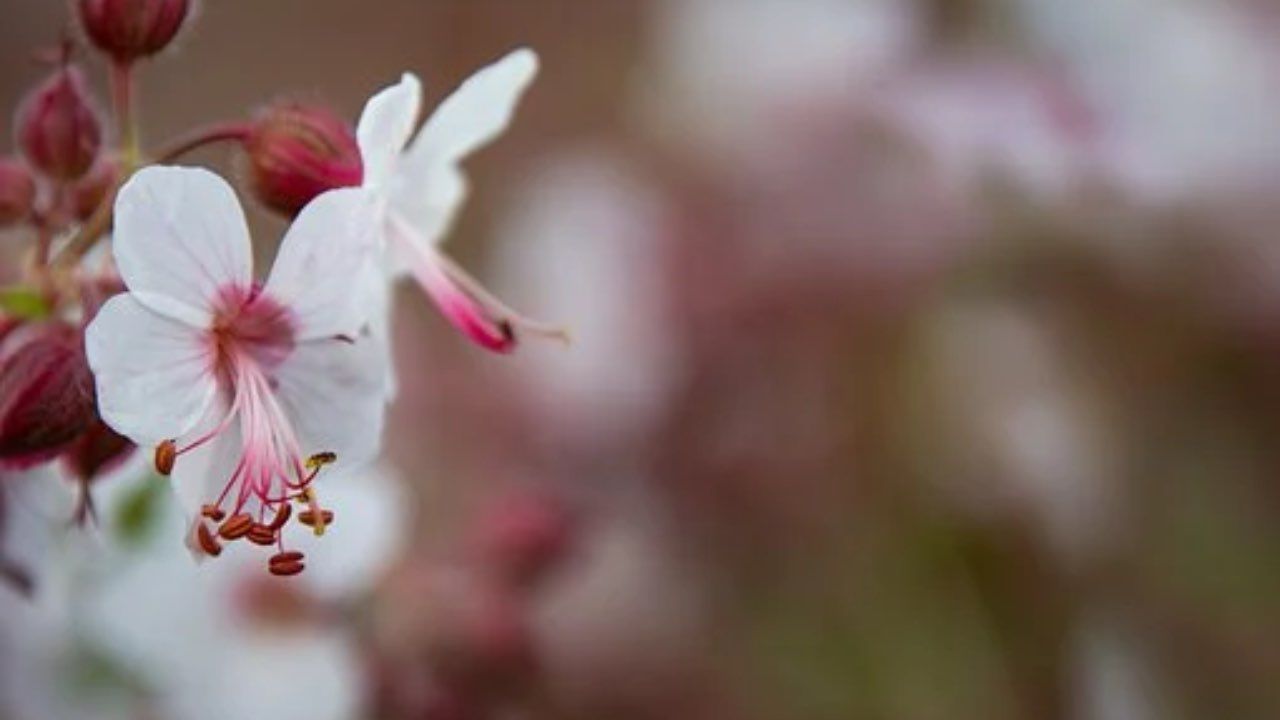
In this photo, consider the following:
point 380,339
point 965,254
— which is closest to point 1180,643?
point 965,254

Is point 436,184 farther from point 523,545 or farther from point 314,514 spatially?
point 523,545

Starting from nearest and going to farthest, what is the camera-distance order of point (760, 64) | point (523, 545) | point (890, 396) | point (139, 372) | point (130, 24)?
point (139, 372) → point (130, 24) → point (523, 545) → point (890, 396) → point (760, 64)

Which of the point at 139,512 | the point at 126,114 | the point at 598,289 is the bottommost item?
the point at 598,289

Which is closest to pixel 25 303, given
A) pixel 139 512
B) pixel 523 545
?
pixel 139 512

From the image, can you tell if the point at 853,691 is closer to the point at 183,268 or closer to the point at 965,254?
the point at 965,254

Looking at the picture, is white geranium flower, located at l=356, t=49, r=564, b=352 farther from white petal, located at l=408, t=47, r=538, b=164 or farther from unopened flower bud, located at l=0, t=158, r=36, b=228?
unopened flower bud, located at l=0, t=158, r=36, b=228
